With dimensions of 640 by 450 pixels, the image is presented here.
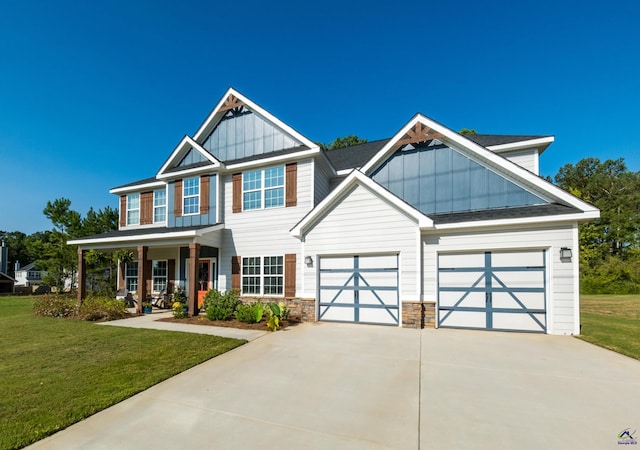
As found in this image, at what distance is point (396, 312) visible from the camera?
925cm

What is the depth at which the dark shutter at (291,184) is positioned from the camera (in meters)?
12.0

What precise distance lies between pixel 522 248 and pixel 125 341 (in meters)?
10.8

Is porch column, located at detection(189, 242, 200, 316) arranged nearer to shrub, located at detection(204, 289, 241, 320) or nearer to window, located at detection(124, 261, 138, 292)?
shrub, located at detection(204, 289, 241, 320)

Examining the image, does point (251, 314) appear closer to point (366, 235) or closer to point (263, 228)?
point (263, 228)

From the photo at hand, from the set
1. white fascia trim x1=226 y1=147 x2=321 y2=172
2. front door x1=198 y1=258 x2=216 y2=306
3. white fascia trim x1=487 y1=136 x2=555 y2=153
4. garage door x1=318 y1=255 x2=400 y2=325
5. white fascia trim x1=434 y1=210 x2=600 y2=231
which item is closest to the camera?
white fascia trim x1=434 y1=210 x2=600 y2=231

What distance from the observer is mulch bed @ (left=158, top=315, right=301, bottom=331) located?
9098mm

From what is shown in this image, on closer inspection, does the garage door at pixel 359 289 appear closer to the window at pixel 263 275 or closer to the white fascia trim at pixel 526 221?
the white fascia trim at pixel 526 221

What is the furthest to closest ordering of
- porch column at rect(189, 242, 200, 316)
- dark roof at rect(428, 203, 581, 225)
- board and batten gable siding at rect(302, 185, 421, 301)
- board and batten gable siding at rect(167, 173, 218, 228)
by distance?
board and batten gable siding at rect(167, 173, 218, 228)
porch column at rect(189, 242, 200, 316)
board and batten gable siding at rect(302, 185, 421, 301)
dark roof at rect(428, 203, 581, 225)

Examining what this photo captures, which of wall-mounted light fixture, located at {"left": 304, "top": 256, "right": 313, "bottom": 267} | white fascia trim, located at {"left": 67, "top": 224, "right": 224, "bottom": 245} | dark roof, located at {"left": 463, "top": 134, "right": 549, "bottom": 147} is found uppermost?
dark roof, located at {"left": 463, "top": 134, "right": 549, "bottom": 147}

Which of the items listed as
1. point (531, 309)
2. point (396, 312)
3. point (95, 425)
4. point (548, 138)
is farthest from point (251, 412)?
point (548, 138)

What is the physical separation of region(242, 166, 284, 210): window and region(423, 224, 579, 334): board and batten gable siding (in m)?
6.90

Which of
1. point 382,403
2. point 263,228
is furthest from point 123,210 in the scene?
point 382,403

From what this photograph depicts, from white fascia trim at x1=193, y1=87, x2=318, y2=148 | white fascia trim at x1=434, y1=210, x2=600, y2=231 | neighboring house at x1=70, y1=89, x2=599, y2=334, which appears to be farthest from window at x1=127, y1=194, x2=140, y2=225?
white fascia trim at x1=434, y1=210, x2=600, y2=231

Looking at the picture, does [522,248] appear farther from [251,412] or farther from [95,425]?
[95,425]
